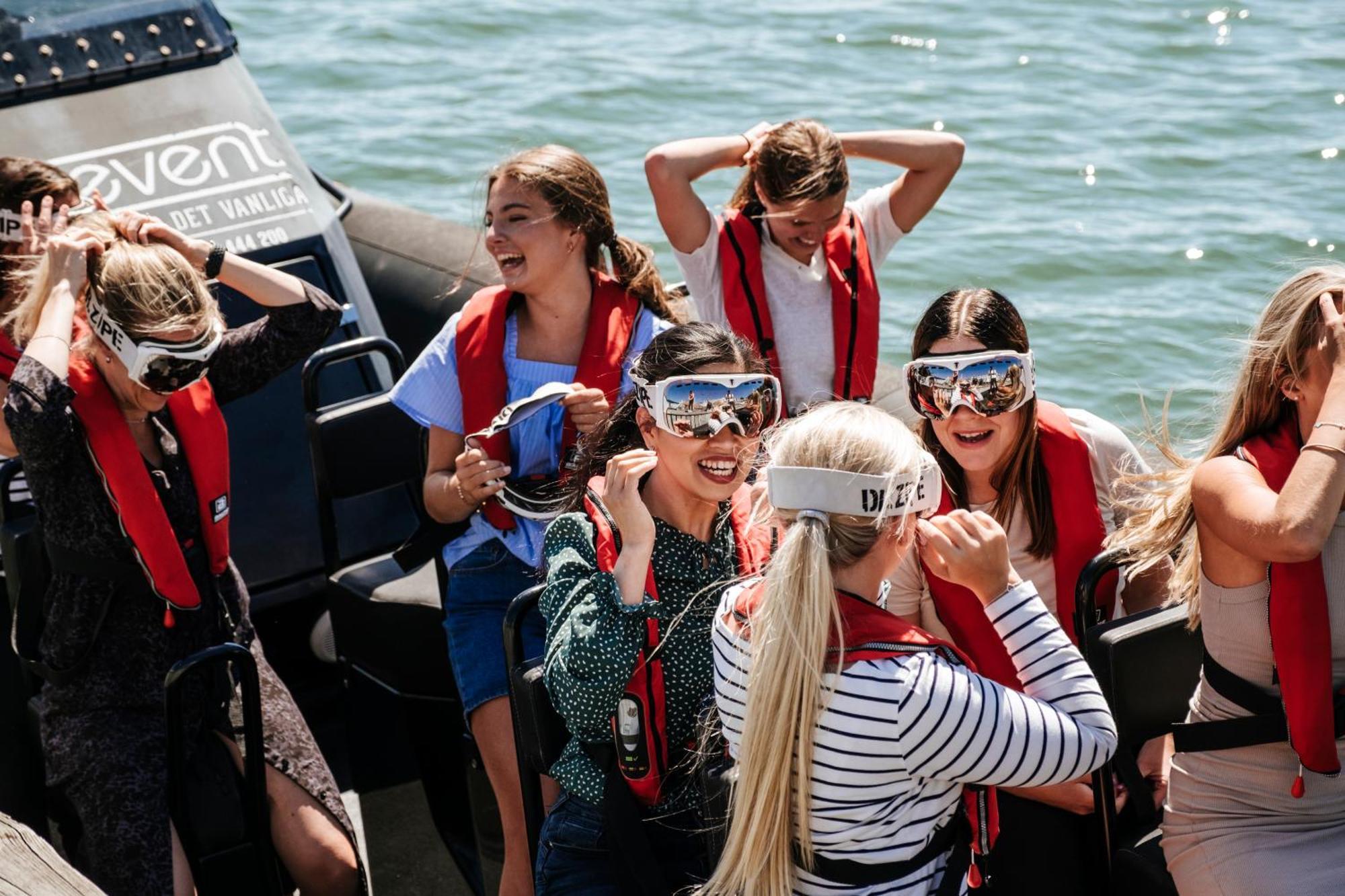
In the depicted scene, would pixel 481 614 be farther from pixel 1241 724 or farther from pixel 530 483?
pixel 1241 724

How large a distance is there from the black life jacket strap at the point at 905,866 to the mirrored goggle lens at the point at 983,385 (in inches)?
32.7

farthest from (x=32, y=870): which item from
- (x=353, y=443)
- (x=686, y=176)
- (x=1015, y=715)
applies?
(x=686, y=176)

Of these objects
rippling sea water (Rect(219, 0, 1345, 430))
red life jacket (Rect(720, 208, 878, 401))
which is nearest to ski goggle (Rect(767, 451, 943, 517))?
red life jacket (Rect(720, 208, 878, 401))

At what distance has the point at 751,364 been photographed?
254cm

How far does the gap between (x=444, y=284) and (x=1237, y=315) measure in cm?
354

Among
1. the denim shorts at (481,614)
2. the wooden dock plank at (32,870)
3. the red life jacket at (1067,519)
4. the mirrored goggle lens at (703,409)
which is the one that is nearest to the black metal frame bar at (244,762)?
the denim shorts at (481,614)

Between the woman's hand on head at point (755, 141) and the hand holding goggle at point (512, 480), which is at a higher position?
the woman's hand on head at point (755, 141)

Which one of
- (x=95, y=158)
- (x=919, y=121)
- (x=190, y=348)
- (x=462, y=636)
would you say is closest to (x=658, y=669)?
(x=462, y=636)

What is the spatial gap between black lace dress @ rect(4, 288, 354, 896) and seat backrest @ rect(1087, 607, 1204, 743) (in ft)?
4.97

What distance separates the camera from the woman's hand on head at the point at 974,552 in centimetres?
204

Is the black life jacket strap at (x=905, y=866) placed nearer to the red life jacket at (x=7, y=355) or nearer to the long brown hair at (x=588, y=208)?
the long brown hair at (x=588, y=208)

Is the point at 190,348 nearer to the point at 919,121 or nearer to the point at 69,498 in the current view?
the point at 69,498

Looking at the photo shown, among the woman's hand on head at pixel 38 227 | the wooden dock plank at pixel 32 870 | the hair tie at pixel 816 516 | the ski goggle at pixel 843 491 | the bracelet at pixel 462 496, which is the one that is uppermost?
the ski goggle at pixel 843 491

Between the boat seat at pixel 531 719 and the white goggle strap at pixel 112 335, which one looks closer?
the boat seat at pixel 531 719
